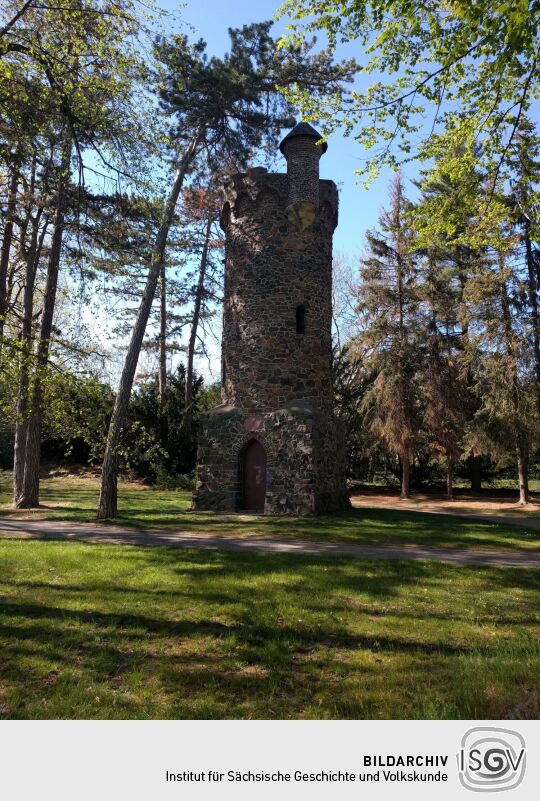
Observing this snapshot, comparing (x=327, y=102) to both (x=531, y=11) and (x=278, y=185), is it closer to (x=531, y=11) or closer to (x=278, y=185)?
(x=531, y=11)

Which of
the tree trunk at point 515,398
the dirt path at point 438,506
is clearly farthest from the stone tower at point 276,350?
the tree trunk at point 515,398

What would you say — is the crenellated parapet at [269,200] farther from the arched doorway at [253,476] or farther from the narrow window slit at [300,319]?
the arched doorway at [253,476]

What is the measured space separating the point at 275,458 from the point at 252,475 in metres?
0.99

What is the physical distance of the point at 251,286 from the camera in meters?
15.3

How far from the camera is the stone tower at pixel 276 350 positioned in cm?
1408

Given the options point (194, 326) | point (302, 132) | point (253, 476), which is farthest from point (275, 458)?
point (194, 326)

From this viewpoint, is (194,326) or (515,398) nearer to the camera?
(515,398)

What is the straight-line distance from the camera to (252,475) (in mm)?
14508

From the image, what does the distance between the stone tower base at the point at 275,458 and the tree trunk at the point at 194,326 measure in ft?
26.8

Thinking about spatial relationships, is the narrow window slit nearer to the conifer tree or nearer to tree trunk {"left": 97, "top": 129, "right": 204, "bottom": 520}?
tree trunk {"left": 97, "top": 129, "right": 204, "bottom": 520}

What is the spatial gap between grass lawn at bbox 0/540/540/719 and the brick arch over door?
7191 mm

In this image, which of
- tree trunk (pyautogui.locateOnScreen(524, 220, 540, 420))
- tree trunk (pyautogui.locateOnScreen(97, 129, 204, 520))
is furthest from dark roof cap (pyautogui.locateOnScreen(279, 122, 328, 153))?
tree trunk (pyautogui.locateOnScreen(524, 220, 540, 420))

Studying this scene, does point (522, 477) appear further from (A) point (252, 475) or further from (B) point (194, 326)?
(B) point (194, 326)

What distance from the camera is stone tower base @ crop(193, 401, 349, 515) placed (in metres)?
13.7
